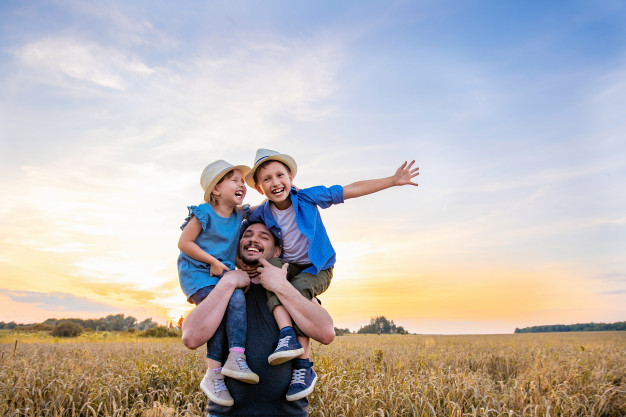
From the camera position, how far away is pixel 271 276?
147 inches

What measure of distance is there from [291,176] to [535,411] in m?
5.11

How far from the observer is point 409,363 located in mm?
10570

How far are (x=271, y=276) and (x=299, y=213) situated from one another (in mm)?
825

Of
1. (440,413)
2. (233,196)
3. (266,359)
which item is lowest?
(440,413)

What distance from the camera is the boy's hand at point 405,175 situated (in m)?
4.71

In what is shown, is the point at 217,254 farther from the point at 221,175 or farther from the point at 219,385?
the point at 219,385

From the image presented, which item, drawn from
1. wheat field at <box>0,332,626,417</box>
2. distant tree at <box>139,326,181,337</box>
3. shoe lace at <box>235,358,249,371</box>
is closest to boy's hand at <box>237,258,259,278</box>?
shoe lace at <box>235,358,249,371</box>

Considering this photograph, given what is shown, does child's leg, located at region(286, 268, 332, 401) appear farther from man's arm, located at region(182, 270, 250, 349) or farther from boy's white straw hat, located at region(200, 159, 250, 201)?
boy's white straw hat, located at region(200, 159, 250, 201)

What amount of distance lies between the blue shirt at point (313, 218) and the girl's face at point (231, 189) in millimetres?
263

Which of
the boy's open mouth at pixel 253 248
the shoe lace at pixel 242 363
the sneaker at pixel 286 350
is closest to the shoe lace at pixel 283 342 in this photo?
the sneaker at pixel 286 350

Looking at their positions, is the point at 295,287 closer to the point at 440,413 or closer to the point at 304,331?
the point at 304,331

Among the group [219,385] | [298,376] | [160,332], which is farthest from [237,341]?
[160,332]

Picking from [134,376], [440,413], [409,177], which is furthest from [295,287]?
[134,376]

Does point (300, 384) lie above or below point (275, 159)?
below
